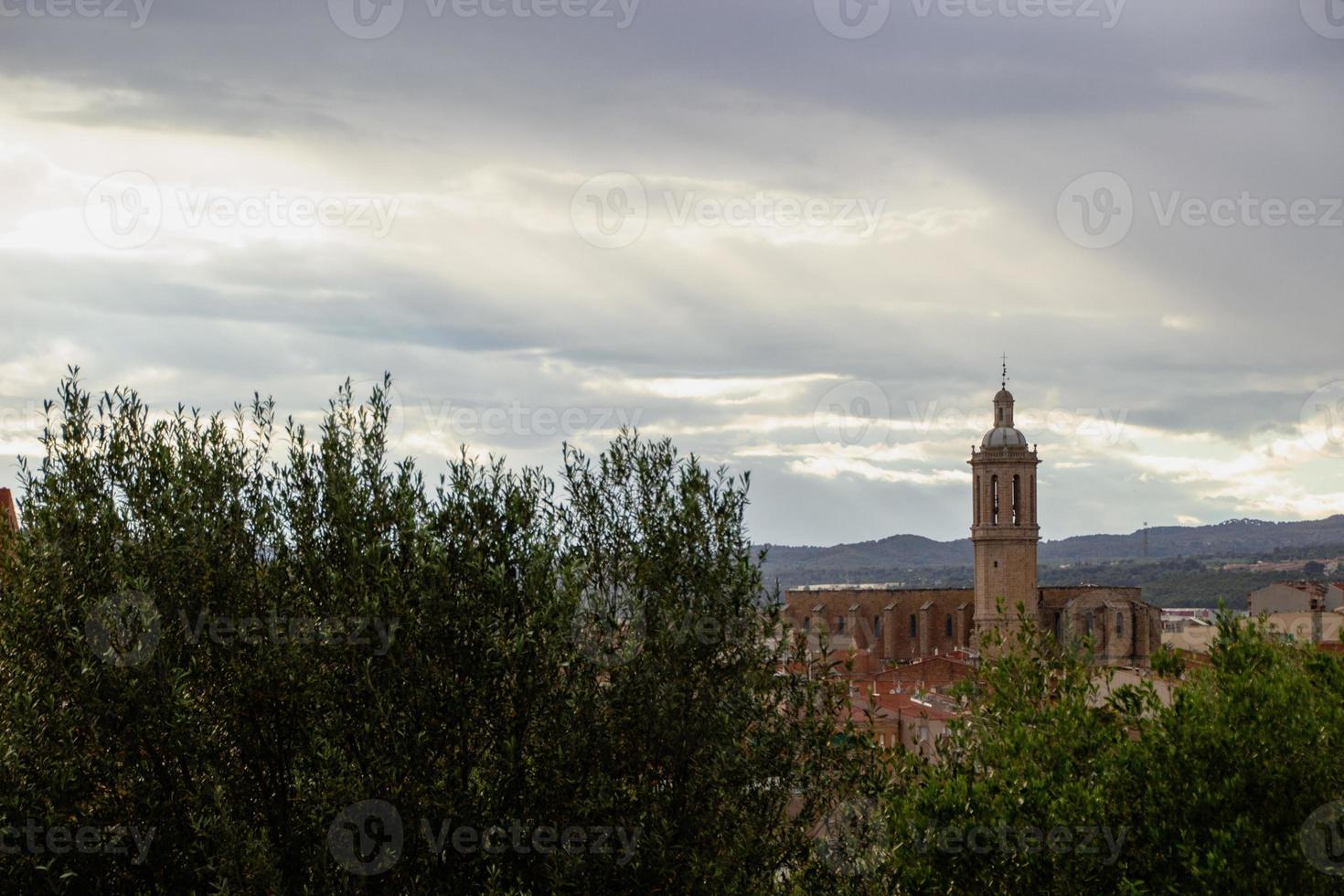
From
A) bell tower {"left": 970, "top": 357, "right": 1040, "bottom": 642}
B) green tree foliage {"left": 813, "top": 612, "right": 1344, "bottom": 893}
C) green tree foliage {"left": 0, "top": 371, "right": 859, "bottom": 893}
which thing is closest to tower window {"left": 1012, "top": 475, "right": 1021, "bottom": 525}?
bell tower {"left": 970, "top": 357, "right": 1040, "bottom": 642}

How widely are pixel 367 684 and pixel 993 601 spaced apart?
66.9 meters

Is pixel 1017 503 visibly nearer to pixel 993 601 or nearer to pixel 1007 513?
pixel 1007 513

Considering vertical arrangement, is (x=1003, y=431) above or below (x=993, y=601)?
above

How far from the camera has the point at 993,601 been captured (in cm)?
7356

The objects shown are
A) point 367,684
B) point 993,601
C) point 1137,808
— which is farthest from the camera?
point 993,601

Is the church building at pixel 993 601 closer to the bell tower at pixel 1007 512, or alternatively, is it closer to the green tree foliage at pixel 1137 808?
the bell tower at pixel 1007 512

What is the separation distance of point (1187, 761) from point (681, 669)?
19.0 ft

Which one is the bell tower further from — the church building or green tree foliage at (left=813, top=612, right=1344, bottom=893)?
green tree foliage at (left=813, top=612, right=1344, bottom=893)

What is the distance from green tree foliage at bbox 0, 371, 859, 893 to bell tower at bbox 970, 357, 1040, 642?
195ft

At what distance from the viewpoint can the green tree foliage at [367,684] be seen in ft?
33.6

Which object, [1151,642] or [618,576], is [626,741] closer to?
[618,576]

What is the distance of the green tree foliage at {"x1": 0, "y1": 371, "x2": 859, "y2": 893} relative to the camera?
33.6 ft

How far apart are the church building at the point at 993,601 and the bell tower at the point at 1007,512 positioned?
48 millimetres

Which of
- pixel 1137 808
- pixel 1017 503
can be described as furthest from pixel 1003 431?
pixel 1137 808
